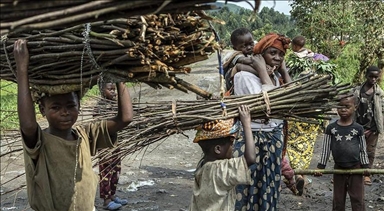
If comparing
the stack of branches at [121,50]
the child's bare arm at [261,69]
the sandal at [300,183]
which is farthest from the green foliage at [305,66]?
the stack of branches at [121,50]

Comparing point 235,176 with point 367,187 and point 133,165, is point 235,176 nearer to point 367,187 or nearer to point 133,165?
point 367,187

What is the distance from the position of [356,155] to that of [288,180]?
3.73 ft

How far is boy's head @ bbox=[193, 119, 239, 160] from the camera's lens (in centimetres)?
356

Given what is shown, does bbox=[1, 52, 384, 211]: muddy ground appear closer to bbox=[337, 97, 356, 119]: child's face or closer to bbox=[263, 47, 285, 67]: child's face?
bbox=[263, 47, 285, 67]: child's face

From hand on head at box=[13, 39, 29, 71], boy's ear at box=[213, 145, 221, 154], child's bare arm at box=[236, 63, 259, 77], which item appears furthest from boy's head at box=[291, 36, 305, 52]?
hand on head at box=[13, 39, 29, 71]

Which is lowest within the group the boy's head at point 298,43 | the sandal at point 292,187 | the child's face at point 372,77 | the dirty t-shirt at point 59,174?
the sandal at point 292,187

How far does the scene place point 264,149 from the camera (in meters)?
4.42

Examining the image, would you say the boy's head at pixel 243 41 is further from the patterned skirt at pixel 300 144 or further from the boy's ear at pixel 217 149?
the boy's ear at pixel 217 149


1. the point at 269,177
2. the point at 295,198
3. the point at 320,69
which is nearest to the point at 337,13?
the point at 320,69

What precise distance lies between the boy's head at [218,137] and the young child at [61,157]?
0.66 m

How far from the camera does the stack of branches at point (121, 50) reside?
234 centimetres

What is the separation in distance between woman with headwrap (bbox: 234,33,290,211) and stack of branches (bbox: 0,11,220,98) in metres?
1.86

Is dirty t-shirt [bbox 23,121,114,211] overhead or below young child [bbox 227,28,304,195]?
below

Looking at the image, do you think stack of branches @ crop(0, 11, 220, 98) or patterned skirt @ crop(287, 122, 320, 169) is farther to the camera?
patterned skirt @ crop(287, 122, 320, 169)
